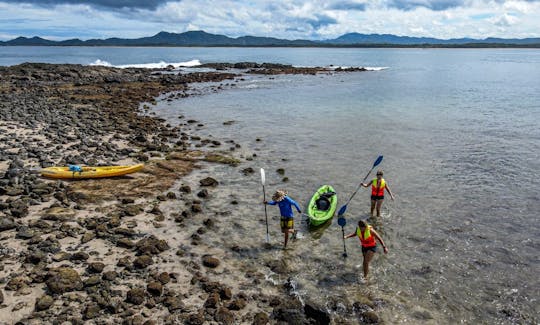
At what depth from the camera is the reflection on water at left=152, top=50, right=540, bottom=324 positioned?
11.6 meters

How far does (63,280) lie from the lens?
11.0m

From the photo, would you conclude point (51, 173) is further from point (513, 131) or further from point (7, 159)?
point (513, 131)

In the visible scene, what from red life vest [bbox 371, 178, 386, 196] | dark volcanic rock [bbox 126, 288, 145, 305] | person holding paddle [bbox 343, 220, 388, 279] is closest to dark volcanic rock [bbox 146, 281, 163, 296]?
dark volcanic rock [bbox 126, 288, 145, 305]

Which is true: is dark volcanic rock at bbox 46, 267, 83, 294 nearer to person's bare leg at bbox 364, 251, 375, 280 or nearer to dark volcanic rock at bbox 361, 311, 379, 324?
dark volcanic rock at bbox 361, 311, 379, 324

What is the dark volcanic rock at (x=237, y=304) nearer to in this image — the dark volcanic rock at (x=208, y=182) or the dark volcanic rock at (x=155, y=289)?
the dark volcanic rock at (x=155, y=289)

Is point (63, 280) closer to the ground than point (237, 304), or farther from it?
farther from it

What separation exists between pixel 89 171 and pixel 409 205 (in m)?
15.1

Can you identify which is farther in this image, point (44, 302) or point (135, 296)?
point (135, 296)

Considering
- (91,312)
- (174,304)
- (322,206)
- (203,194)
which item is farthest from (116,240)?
(322,206)

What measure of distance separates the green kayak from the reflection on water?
395mm

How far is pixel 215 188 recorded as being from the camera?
62.8ft

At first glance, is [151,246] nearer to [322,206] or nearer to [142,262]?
[142,262]

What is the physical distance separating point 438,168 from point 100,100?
118 ft

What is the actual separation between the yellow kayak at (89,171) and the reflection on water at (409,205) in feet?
15.6
